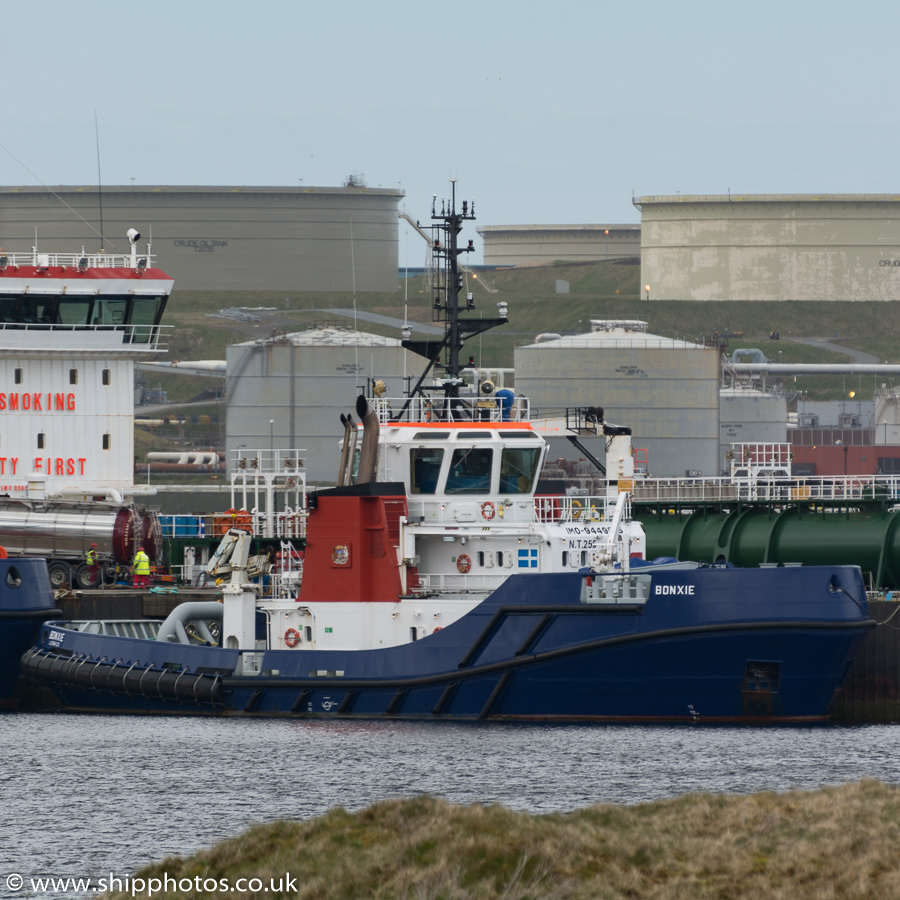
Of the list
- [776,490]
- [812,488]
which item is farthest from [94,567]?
[776,490]

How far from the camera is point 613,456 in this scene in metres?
37.4

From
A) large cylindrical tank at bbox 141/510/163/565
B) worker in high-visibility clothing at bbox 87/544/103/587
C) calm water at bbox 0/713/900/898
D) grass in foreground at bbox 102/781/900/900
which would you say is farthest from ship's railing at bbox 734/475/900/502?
grass in foreground at bbox 102/781/900/900

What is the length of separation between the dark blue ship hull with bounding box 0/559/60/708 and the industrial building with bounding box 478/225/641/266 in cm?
8531

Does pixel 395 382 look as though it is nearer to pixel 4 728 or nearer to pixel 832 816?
pixel 4 728

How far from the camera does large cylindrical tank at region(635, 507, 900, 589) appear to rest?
3145cm

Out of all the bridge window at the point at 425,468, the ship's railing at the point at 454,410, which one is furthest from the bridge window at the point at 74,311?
the bridge window at the point at 425,468

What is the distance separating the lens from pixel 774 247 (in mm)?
93000

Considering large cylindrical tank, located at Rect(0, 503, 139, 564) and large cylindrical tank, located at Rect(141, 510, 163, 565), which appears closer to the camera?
large cylindrical tank, located at Rect(0, 503, 139, 564)

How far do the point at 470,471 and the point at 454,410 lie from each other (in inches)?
57.9

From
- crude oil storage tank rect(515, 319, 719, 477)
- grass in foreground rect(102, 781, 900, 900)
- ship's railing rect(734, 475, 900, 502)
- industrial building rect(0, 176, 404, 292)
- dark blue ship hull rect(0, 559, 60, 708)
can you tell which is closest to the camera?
grass in foreground rect(102, 781, 900, 900)

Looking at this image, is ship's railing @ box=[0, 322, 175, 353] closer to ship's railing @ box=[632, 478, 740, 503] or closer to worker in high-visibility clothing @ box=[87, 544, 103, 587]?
worker in high-visibility clothing @ box=[87, 544, 103, 587]

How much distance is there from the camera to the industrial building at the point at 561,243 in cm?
11294

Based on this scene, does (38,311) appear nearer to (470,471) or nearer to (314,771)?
(470,471)

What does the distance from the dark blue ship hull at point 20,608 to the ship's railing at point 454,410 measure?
21.7 feet
